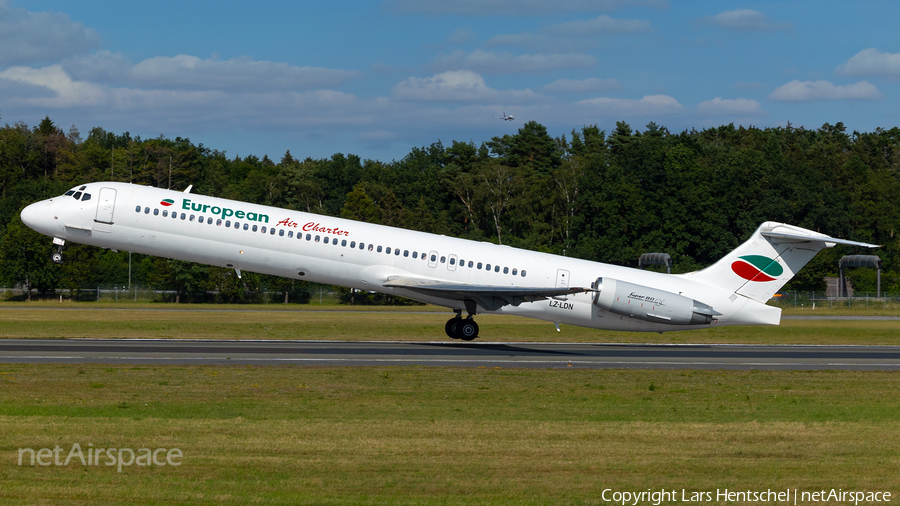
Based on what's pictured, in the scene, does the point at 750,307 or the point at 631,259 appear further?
the point at 631,259

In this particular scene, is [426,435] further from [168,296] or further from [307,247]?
[168,296]

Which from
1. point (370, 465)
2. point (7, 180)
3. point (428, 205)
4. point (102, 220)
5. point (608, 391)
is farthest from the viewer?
point (7, 180)

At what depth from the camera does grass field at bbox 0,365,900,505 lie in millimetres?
11742

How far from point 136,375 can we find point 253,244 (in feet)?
35.8

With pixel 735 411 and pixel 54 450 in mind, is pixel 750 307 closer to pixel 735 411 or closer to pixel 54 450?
pixel 735 411

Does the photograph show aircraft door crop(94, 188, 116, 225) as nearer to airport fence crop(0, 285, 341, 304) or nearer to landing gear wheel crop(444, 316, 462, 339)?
landing gear wheel crop(444, 316, 462, 339)

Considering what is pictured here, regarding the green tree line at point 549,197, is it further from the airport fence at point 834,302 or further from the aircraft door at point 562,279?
the aircraft door at point 562,279

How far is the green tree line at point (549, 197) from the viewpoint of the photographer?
3482 inches

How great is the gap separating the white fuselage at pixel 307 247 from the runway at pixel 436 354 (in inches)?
73.4

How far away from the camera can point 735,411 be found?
60.0 feet

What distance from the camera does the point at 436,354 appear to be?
96.2 ft

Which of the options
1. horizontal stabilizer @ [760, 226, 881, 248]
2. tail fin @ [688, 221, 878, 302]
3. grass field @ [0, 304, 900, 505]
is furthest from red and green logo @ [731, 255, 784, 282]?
grass field @ [0, 304, 900, 505]

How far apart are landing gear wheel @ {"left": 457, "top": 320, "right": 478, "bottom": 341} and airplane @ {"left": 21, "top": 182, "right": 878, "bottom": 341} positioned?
51 mm

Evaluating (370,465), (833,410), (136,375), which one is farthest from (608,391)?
(136,375)
